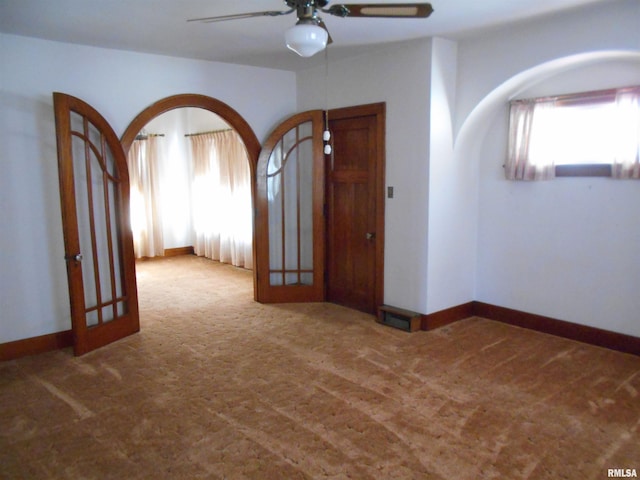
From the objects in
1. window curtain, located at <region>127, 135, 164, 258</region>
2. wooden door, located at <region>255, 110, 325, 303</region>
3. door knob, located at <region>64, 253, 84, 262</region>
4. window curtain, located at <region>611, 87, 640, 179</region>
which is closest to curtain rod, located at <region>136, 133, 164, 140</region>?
window curtain, located at <region>127, 135, 164, 258</region>

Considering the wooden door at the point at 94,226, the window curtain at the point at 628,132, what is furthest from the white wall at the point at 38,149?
the window curtain at the point at 628,132

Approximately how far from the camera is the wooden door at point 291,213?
205 inches

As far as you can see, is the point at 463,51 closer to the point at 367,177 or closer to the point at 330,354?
the point at 367,177

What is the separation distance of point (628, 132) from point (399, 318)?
248 centimetres

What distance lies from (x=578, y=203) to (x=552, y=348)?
4.22ft

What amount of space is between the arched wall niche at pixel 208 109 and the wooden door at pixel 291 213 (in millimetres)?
132

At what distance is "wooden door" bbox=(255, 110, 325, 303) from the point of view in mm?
5195

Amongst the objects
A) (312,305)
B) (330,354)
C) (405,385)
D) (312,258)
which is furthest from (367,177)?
(405,385)

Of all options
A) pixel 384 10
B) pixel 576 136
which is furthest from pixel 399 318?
pixel 384 10

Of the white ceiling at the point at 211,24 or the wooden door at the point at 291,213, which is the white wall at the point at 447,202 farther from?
the wooden door at the point at 291,213

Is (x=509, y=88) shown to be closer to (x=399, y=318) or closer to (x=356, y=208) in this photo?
(x=356, y=208)

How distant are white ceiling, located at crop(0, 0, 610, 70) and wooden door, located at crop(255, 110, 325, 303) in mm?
1023

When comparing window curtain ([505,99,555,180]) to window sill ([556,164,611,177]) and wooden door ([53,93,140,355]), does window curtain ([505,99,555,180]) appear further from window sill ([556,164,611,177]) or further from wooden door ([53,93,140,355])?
wooden door ([53,93,140,355])

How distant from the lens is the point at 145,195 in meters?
7.84
